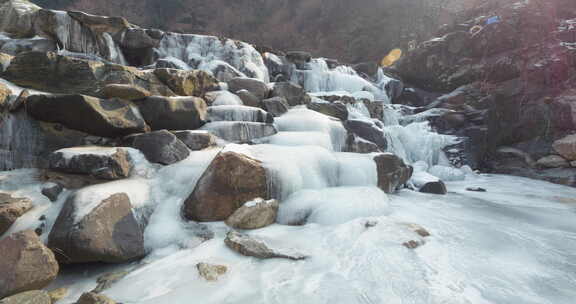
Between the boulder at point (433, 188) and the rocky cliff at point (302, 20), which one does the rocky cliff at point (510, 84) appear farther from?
the rocky cliff at point (302, 20)

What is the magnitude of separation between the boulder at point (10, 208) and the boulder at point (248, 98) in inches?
170

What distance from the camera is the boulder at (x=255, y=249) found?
249 centimetres

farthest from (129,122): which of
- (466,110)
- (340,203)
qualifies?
(466,110)

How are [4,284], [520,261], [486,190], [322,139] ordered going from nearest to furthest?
[4,284], [520,261], [322,139], [486,190]

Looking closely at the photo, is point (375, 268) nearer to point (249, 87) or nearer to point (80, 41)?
point (249, 87)

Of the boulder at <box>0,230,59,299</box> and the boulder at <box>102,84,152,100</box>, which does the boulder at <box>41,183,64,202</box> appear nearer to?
the boulder at <box>0,230,59,299</box>

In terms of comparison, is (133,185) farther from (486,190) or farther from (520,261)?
(486,190)

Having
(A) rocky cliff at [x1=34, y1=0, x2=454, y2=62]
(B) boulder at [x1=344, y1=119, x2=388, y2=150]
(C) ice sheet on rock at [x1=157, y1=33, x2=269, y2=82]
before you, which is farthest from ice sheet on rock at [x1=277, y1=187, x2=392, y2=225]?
(A) rocky cliff at [x1=34, y1=0, x2=454, y2=62]

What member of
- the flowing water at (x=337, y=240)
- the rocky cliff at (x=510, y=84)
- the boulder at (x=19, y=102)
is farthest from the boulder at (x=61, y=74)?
the rocky cliff at (x=510, y=84)

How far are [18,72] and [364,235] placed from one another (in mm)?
5825

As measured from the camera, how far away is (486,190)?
258 inches

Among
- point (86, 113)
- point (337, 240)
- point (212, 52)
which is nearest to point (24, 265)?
point (86, 113)

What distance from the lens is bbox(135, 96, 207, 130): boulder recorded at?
4.34 meters

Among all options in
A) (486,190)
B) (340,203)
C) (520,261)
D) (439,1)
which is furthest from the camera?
(439,1)
